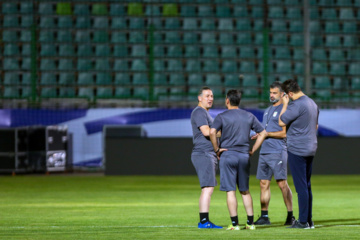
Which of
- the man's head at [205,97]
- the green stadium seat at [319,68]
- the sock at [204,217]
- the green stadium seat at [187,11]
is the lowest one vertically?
the sock at [204,217]

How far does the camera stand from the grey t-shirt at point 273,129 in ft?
34.0

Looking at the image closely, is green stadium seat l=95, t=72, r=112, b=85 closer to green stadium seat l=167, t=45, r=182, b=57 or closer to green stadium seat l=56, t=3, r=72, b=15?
green stadium seat l=167, t=45, r=182, b=57

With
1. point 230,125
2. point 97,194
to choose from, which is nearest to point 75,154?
point 97,194

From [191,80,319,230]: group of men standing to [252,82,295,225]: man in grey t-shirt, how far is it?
6 centimetres

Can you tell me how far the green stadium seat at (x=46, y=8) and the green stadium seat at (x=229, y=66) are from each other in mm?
6637

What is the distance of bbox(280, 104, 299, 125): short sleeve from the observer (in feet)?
31.4

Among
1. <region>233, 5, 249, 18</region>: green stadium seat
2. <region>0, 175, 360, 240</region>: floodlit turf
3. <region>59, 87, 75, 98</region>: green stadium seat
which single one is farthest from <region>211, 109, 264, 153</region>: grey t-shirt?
<region>233, 5, 249, 18</region>: green stadium seat

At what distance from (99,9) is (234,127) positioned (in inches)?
782

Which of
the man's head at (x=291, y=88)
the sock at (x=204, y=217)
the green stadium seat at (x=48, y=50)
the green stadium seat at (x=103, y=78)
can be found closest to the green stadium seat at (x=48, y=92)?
the green stadium seat at (x=48, y=50)

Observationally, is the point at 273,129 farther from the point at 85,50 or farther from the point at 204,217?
the point at 85,50

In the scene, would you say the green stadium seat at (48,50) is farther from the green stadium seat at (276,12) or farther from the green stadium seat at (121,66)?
the green stadium seat at (276,12)

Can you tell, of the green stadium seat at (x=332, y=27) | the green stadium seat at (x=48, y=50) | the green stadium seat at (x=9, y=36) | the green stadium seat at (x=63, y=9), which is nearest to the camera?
the green stadium seat at (x=48, y=50)

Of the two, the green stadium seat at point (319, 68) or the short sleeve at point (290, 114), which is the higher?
the green stadium seat at point (319, 68)

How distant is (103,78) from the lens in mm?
27422
